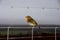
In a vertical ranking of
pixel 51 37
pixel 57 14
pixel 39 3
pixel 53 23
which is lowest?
pixel 51 37

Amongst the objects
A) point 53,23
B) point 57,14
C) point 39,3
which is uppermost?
point 39,3

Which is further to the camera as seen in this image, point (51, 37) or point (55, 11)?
point (55, 11)

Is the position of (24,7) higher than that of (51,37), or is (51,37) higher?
(24,7)

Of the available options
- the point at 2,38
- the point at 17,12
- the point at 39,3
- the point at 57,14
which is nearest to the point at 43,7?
the point at 39,3

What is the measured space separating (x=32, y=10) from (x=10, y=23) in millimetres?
309

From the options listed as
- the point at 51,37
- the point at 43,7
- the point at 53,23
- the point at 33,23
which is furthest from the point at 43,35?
the point at 43,7

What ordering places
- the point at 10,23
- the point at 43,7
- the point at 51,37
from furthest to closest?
the point at 43,7 < the point at 10,23 < the point at 51,37

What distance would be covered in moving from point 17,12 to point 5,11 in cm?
14

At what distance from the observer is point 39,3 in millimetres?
1707

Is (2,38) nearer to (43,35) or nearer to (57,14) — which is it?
(43,35)

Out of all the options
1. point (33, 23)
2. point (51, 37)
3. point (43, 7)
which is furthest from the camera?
point (43, 7)

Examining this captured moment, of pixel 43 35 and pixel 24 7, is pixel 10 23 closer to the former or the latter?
pixel 24 7

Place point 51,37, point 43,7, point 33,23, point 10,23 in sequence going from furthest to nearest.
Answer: point 43,7, point 10,23, point 51,37, point 33,23

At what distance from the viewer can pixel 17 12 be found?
5.52 ft
